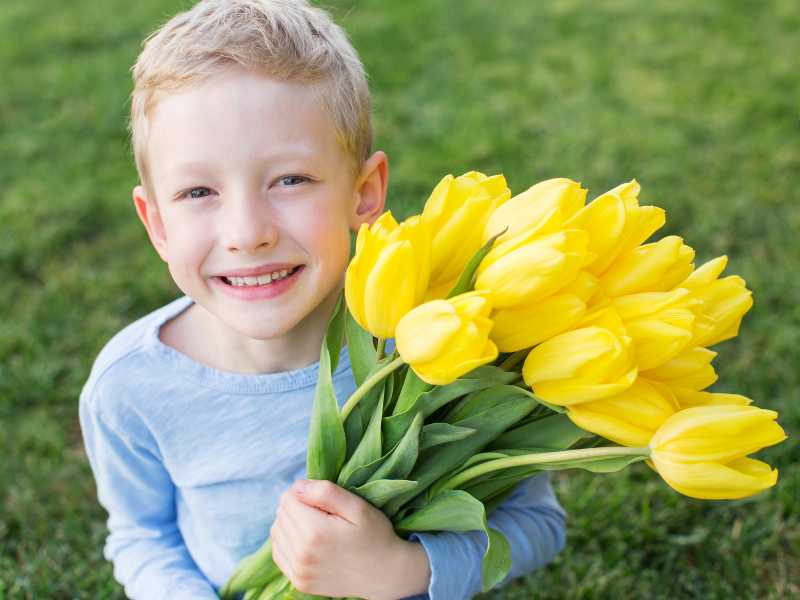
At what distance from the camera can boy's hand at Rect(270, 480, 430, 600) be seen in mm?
1327

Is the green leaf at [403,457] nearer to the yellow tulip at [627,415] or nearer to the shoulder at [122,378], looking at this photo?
the yellow tulip at [627,415]

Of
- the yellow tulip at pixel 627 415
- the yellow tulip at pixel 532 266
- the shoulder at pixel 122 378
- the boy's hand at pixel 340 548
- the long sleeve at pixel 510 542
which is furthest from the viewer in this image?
the shoulder at pixel 122 378

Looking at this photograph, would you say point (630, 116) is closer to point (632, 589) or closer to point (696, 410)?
point (632, 589)

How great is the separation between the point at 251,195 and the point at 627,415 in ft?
1.99

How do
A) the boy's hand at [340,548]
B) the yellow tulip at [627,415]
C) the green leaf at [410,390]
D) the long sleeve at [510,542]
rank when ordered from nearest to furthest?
the yellow tulip at [627,415] → the green leaf at [410,390] → the boy's hand at [340,548] → the long sleeve at [510,542]

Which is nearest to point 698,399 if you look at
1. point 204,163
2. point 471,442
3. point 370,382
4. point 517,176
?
point 471,442

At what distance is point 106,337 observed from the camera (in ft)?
9.63

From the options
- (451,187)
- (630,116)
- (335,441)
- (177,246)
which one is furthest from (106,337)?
(630,116)

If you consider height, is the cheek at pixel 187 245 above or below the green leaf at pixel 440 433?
above

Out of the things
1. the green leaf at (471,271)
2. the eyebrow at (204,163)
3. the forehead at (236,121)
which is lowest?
the green leaf at (471,271)

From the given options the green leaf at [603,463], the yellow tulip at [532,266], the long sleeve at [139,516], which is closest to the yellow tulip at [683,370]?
the green leaf at [603,463]

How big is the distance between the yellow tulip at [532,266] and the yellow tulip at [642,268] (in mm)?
100

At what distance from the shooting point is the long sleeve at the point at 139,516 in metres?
1.67

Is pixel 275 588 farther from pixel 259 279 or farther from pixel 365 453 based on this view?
pixel 259 279
